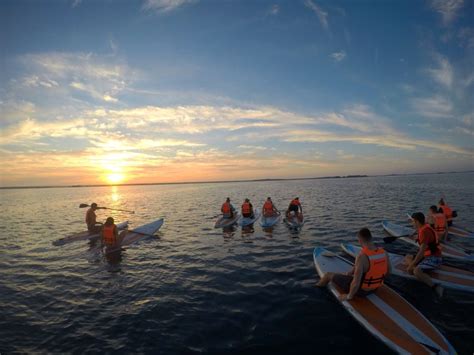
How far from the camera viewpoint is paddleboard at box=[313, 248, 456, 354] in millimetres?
Result: 6051

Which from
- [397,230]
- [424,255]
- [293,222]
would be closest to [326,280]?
[424,255]

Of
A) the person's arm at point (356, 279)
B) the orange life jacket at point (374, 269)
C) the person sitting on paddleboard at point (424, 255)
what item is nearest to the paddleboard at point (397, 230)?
the person sitting on paddleboard at point (424, 255)

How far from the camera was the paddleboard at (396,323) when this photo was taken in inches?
238

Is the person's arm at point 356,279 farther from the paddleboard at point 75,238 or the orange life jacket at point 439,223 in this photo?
the paddleboard at point 75,238

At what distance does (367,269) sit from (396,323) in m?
1.44

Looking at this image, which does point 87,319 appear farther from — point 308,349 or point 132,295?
point 308,349

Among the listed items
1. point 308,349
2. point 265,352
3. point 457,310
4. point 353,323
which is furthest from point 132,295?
point 457,310

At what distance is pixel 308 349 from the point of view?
21.9 feet

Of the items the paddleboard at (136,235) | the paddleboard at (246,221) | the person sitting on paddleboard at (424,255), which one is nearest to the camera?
the person sitting on paddleboard at (424,255)

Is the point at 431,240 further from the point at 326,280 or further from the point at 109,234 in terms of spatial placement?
the point at 109,234

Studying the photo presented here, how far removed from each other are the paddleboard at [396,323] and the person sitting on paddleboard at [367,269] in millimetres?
260

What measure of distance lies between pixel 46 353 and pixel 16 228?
26248 mm

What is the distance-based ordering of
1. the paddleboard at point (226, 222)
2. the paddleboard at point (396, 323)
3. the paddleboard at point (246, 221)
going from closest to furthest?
the paddleboard at point (396, 323) < the paddleboard at point (246, 221) < the paddleboard at point (226, 222)

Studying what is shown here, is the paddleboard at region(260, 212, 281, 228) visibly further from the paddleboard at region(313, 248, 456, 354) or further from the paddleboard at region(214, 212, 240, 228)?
the paddleboard at region(313, 248, 456, 354)
